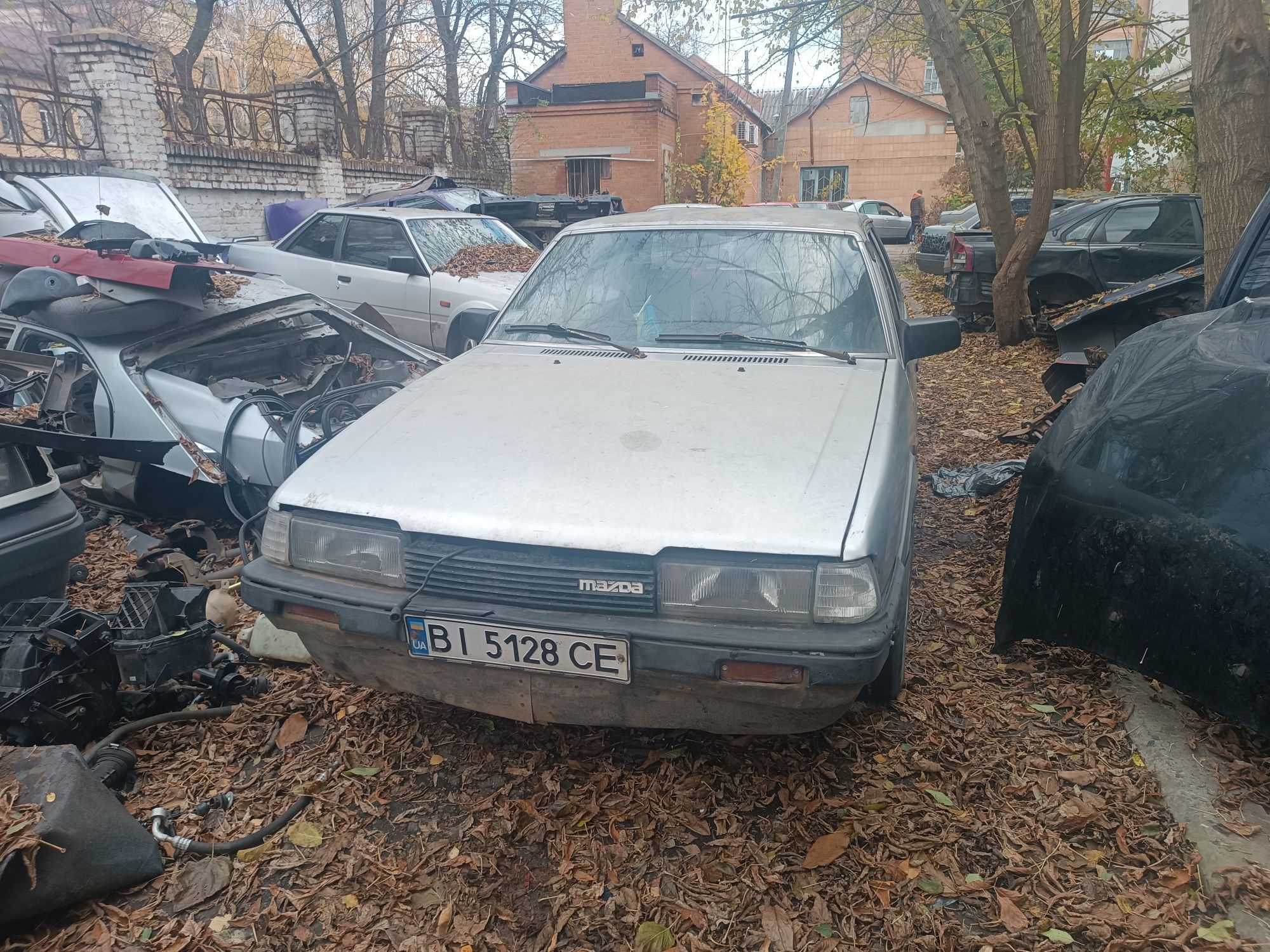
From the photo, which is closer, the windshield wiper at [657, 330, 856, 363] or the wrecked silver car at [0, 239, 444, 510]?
the windshield wiper at [657, 330, 856, 363]

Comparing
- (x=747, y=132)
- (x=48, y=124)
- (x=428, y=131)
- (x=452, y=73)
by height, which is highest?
(x=452, y=73)

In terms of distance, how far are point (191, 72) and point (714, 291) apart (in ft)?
54.6

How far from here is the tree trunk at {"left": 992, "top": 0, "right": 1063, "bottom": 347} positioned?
8.91m

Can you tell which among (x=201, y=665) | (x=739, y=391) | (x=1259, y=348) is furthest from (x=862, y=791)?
(x=201, y=665)

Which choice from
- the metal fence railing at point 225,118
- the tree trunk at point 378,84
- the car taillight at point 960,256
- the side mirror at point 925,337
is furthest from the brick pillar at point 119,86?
the side mirror at point 925,337

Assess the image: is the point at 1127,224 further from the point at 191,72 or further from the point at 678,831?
the point at 191,72

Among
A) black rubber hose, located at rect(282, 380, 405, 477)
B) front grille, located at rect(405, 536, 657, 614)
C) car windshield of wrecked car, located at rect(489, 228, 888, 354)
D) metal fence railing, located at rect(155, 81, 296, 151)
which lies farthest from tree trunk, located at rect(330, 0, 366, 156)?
front grille, located at rect(405, 536, 657, 614)

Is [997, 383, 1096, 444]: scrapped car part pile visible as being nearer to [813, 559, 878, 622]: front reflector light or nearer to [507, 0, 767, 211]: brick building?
[813, 559, 878, 622]: front reflector light

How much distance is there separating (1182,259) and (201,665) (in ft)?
32.7

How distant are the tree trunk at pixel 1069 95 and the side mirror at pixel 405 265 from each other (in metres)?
9.63

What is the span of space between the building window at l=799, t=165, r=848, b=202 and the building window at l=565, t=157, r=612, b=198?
14.9m

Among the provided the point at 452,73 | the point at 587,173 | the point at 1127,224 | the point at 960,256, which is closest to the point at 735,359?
the point at 1127,224

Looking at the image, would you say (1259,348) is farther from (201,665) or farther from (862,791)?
(201,665)

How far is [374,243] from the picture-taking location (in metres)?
8.55
